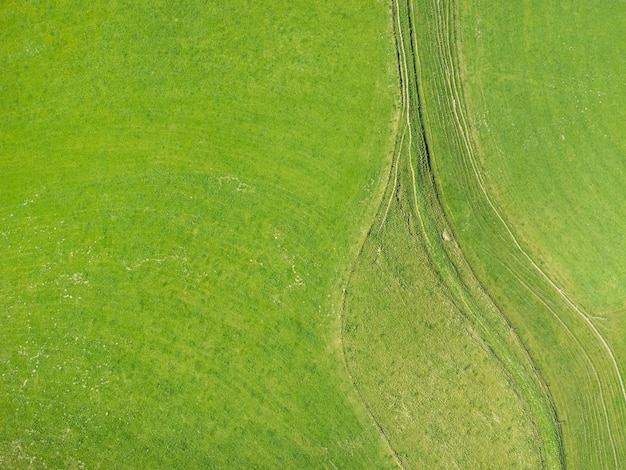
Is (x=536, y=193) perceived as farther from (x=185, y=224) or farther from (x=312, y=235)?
(x=185, y=224)

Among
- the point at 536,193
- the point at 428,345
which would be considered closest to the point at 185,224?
the point at 428,345

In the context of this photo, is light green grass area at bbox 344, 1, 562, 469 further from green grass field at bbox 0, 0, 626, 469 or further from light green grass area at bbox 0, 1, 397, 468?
light green grass area at bbox 0, 1, 397, 468

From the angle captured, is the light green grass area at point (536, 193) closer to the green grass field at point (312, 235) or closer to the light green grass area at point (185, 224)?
the green grass field at point (312, 235)

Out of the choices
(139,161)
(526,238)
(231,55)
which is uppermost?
(231,55)

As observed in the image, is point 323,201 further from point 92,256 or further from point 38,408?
point 38,408

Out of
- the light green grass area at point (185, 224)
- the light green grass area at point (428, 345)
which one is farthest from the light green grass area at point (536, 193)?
the light green grass area at point (185, 224)

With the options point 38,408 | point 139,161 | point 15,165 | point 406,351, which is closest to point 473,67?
point 406,351
